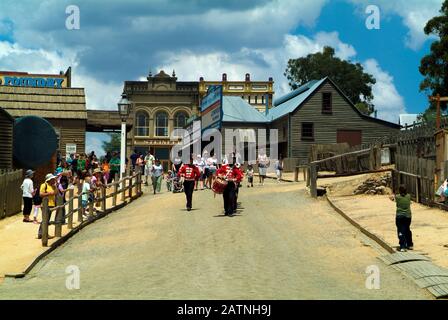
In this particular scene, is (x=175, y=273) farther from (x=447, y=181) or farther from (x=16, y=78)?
(x=16, y=78)

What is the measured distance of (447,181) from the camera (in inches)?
736

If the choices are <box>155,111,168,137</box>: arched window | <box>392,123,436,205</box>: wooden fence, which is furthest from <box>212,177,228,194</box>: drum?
<box>155,111,168,137</box>: arched window

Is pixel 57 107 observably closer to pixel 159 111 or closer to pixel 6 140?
pixel 6 140

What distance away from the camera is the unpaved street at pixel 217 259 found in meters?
10.7

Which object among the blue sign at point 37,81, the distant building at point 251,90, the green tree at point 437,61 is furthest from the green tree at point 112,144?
A: the green tree at point 437,61

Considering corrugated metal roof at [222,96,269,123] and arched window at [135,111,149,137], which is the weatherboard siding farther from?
arched window at [135,111,149,137]

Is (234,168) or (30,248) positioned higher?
(234,168)

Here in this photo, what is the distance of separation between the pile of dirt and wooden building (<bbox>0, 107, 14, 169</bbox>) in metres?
14.2

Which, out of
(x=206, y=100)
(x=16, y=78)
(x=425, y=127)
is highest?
(x=16, y=78)

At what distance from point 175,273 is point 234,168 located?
29.6 ft

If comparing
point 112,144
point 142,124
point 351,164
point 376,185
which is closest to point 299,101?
point 351,164

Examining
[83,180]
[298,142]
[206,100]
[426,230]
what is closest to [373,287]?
[426,230]

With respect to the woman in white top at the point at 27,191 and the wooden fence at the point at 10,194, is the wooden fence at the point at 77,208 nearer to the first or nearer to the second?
the woman in white top at the point at 27,191

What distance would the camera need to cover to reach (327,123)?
50.1 m
